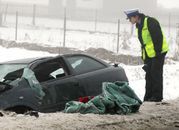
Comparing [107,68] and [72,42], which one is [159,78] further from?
[72,42]

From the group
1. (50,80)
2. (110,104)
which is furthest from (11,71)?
(110,104)

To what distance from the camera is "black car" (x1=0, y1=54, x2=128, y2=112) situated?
814 centimetres

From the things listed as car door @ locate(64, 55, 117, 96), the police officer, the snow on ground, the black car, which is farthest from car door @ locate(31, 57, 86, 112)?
the snow on ground

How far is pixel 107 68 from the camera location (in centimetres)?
1020

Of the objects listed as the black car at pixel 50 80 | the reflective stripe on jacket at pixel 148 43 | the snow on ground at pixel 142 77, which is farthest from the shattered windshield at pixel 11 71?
the snow on ground at pixel 142 77

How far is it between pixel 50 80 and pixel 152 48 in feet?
7.25

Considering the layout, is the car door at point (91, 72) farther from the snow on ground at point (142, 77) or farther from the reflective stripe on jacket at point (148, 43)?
the snow on ground at point (142, 77)

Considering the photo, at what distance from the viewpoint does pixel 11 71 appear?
353 inches

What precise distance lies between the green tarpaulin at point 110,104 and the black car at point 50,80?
613mm

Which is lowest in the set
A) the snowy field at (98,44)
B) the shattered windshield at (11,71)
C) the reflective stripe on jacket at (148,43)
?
the snowy field at (98,44)

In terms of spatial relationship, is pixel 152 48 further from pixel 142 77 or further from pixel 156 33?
pixel 142 77

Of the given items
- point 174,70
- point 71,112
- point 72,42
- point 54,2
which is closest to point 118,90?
point 71,112

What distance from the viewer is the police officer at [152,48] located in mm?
9766

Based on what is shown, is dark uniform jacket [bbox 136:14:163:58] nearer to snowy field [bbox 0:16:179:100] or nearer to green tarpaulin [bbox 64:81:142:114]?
green tarpaulin [bbox 64:81:142:114]
